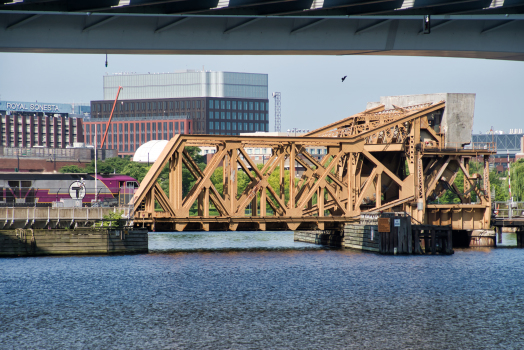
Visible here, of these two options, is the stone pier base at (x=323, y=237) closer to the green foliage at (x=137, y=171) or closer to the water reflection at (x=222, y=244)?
the water reflection at (x=222, y=244)

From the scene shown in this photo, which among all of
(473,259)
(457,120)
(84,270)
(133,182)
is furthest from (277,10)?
(133,182)

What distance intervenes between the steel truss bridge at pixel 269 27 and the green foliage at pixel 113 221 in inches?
1419

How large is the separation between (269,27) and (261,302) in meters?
17.7

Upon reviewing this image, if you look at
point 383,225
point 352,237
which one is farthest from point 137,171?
point 383,225

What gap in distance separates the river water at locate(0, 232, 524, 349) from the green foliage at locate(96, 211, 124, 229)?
3.13 meters

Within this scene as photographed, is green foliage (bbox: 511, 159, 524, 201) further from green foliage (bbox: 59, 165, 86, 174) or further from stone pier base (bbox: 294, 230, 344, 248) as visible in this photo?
green foliage (bbox: 59, 165, 86, 174)

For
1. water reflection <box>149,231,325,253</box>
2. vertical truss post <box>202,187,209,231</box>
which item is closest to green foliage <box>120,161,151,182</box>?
water reflection <box>149,231,325,253</box>

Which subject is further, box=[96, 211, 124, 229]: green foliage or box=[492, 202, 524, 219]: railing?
box=[492, 202, 524, 219]: railing

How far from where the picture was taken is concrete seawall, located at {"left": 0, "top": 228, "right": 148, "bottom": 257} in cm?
5641

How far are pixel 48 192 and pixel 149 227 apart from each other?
15835 millimetres

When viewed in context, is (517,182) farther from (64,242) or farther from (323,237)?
(64,242)

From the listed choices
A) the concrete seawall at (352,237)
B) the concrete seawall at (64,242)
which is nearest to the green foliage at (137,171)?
the concrete seawall at (352,237)

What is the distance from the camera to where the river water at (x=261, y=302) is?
29.3 meters

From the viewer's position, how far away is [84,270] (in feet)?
164
